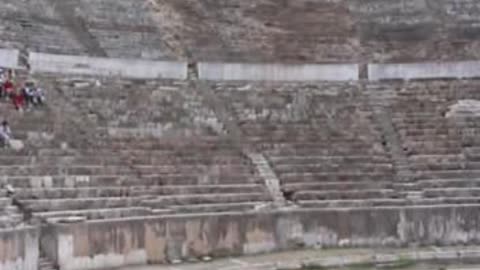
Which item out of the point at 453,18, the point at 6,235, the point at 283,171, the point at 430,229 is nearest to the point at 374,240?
the point at 430,229

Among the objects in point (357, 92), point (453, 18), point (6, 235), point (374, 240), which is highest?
point (453, 18)

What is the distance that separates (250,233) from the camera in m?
17.4

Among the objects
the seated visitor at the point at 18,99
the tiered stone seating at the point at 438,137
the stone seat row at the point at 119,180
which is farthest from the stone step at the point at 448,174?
the seated visitor at the point at 18,99

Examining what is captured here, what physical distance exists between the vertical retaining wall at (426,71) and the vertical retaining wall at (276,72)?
0.63 metres

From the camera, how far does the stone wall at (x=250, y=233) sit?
1508cm

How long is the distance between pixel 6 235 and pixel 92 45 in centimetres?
1011

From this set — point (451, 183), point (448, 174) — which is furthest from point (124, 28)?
point (451, 183)

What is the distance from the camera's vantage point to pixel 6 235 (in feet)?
43.6

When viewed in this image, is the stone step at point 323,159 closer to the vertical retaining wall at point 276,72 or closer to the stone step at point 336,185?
the stone step at point 336,185

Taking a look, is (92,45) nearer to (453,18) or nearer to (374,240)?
(374,240)

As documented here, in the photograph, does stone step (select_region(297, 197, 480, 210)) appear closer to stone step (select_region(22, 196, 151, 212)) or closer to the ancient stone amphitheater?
the ancient stone amphitheater

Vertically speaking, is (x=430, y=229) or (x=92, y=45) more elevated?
(x=92, y=45)

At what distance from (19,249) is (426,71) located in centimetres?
1363

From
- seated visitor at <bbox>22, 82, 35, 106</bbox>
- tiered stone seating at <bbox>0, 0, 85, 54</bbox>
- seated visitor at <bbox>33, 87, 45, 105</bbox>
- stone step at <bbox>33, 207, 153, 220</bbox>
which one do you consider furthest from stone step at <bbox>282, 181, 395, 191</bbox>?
tiered stone seating at <bbox>0, 0, 85, 54</bbox>
